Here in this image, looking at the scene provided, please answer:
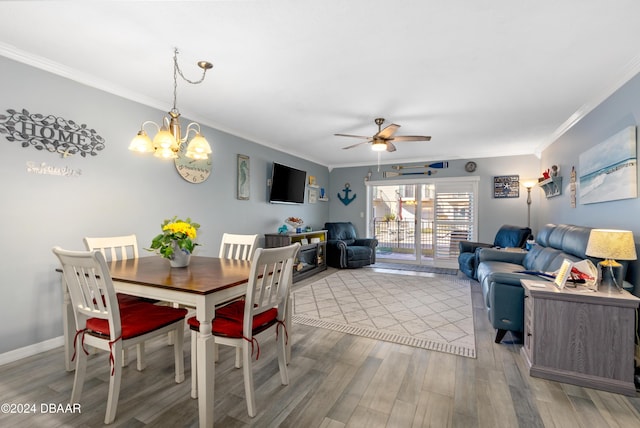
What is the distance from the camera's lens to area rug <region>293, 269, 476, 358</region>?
2777 millimetres

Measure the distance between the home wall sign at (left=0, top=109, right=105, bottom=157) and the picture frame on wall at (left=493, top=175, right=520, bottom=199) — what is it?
6452 mm

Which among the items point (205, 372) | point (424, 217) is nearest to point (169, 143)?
point (205, 372)

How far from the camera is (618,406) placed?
1.77m

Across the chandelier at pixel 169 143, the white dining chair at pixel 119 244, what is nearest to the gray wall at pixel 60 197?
the white dining chair at pixel 119 244

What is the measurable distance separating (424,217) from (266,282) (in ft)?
18.4

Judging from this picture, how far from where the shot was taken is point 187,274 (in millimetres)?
1965

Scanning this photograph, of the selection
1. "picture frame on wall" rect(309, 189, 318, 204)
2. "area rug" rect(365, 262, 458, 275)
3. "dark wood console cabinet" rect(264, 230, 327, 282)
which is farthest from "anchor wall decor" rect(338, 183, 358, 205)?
"area rug" rect(365, 262, 458, 275)

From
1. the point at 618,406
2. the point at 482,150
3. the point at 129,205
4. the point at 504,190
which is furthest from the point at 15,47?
the point at 504,190

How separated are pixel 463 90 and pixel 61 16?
3.32 m

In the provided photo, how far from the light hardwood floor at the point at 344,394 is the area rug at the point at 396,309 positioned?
0.30m

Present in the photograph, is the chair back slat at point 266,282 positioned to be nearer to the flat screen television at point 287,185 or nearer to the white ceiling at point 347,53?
the white ceiling at point 347,53

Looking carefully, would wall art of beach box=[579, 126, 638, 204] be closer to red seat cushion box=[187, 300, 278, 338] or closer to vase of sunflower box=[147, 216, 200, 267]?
red seat cushion box=[187, 300, 278, 338]

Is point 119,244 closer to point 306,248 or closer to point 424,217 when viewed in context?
point 306,248

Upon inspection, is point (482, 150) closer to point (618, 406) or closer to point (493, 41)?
point (493, 41)
